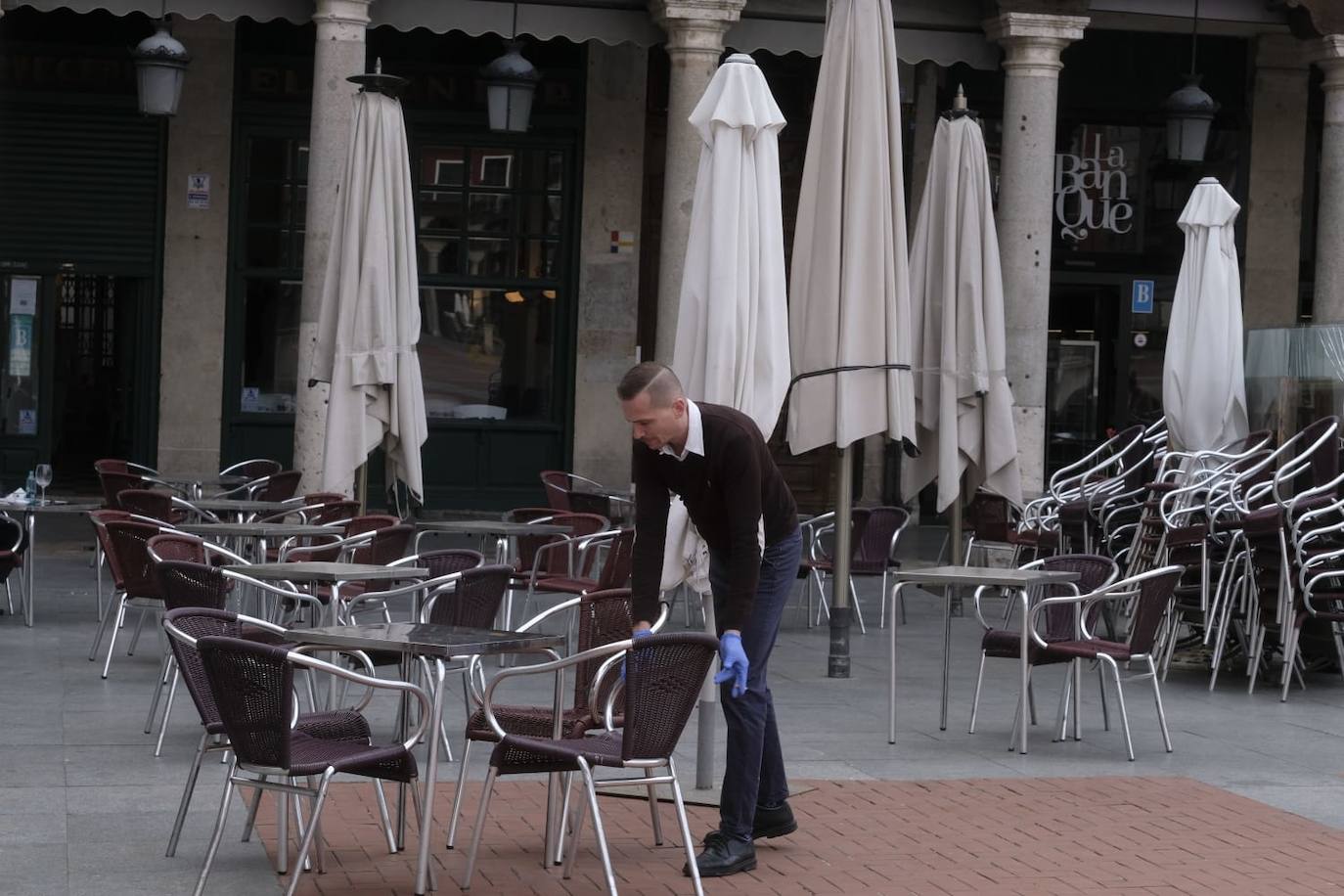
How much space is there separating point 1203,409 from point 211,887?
8.47 meters

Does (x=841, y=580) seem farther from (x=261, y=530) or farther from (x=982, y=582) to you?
(x=261, y=530)

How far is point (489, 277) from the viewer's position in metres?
18.6

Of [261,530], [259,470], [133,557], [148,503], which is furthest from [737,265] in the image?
[259,470]

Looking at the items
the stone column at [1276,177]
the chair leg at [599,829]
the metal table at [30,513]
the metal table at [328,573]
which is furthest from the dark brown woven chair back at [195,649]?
the stone column at [1276,177]

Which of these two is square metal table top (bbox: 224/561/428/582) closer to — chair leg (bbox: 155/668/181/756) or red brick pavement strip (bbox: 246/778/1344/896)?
chair leg (bbox: 155/668/181/756)

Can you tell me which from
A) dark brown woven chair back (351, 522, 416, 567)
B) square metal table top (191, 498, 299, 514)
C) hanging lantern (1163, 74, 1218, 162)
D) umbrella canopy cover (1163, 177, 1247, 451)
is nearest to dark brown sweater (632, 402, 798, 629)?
dark brown woven chair back (351, 522, 416, 567)

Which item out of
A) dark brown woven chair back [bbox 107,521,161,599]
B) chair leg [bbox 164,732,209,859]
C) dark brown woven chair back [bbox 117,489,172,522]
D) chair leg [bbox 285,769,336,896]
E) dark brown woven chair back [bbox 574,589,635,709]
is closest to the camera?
chair leg [bbox 285,769,336,896]

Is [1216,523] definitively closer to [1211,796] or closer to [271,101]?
[1211,796]

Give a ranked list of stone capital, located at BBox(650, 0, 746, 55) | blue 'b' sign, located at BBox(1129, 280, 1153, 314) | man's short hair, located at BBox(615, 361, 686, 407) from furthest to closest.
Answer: blue 'b' sign, located at BBox(1129, 280, 1153, 314)
stone capital, located at BBox(650, 0, 746, 55)
man's short hair, located at BBox(615, 361, 686, 407)

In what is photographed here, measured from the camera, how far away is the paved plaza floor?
591 cm

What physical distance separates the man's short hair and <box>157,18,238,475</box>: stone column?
1304 centimetres

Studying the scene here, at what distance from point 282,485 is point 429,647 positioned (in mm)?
8268

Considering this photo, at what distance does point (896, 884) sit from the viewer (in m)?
5.89

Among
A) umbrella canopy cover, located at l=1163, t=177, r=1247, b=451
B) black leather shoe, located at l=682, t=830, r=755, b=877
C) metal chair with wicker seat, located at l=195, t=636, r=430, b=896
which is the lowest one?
black leather shoe, located at l=682, t=830, r=755, b=877
